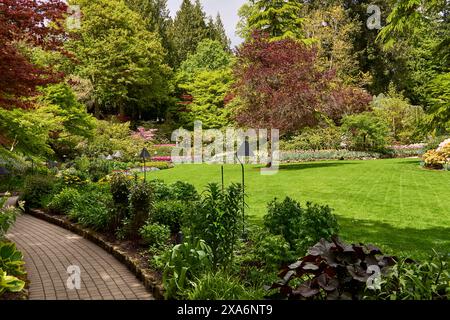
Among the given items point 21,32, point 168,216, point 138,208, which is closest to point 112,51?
point 21,32

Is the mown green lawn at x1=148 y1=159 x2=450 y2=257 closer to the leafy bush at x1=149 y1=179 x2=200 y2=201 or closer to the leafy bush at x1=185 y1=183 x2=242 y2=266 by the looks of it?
the leafy bush at x1=149 y1=179 x2=200 y2=201

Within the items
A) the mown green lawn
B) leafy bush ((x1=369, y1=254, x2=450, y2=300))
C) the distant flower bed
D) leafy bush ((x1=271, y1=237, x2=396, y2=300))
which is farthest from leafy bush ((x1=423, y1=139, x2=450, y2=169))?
leafy bush ((x1=271, y1=237, x2=396, y2=300))

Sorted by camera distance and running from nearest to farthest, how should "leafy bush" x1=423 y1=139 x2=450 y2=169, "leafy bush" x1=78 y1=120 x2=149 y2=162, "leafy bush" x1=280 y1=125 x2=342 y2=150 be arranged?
"leafy bush" x1=423 y1=139 x2=450 y2=169
"leafy bush" x1=78 y1=120 x2=149 y2=162
"leafy bush" x1=280 y1=125 x2=342 y2=150

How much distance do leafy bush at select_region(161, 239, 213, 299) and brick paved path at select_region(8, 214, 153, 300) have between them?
1.60 ft

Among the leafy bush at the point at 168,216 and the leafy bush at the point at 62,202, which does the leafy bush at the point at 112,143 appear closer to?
the leafy bush at the point at 62,202

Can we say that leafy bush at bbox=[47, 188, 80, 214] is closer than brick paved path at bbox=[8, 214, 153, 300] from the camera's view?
No

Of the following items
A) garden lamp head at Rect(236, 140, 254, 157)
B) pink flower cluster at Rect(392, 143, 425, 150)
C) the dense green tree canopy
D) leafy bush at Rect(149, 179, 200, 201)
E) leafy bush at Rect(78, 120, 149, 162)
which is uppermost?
the dense green tree canopy

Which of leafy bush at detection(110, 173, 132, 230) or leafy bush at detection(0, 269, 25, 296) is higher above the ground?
leafy bush at detection(110, 173, 132, 230)

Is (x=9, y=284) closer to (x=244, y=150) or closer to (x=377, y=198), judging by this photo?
(x=244, y=150)

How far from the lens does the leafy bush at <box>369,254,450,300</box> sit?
10.8 feet

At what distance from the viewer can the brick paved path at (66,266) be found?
5.19 metres

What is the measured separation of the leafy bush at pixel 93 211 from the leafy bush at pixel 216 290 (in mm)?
4236

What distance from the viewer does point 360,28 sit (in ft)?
132

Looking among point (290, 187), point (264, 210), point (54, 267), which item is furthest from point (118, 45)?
point (54, 267)
